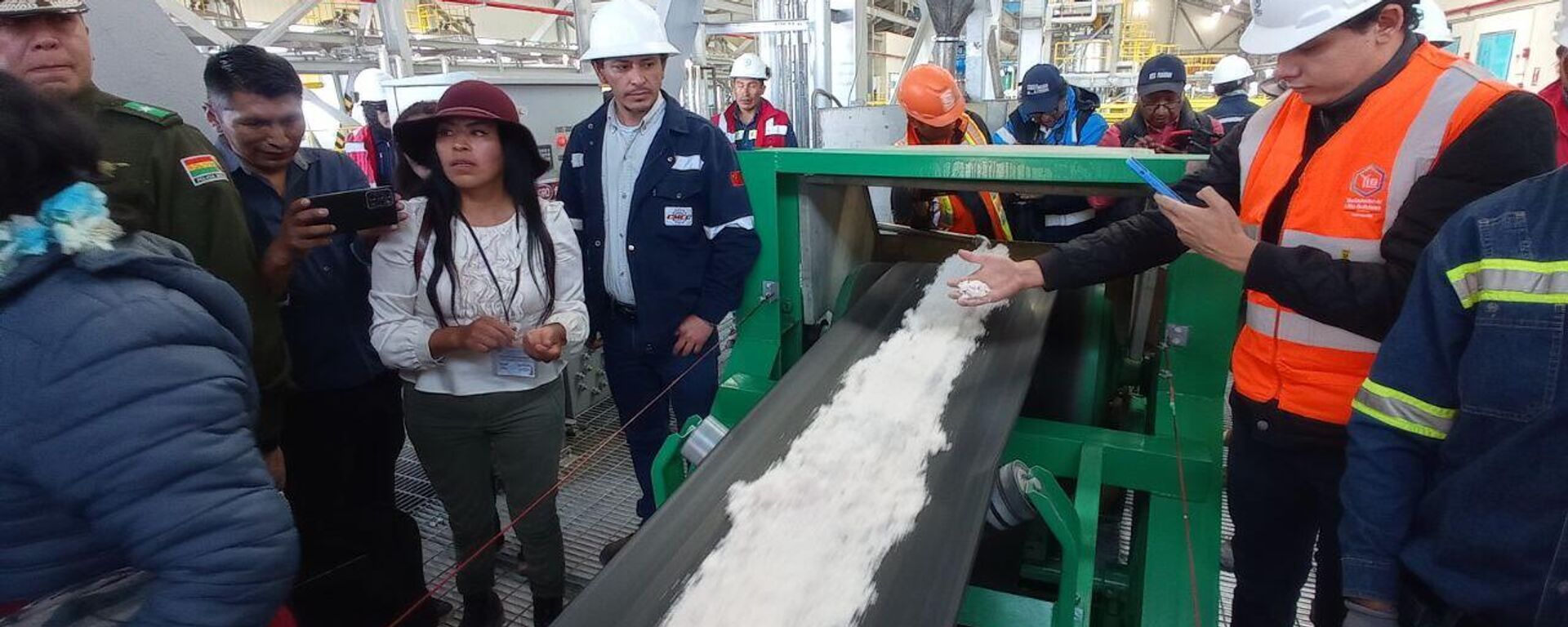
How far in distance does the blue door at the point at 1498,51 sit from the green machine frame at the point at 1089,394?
40.4 feet

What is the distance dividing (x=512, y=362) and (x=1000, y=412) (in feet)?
3.73

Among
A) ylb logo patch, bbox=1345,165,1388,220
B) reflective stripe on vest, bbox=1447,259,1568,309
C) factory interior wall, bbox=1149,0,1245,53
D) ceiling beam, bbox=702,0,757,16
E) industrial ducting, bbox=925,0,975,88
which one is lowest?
reflective stripe on vest, bbox=1447,259,1568,309

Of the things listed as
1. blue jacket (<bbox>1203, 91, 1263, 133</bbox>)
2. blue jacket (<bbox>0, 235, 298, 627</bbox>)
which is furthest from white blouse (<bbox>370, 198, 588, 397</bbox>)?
blue jacket (<bbox>1203, 91, 1263, 133</bbox>)

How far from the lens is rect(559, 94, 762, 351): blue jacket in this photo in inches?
87.9

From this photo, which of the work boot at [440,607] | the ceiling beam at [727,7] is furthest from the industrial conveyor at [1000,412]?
the ceiling beam at [727,7]

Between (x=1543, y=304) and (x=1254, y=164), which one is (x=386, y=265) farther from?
(x=1543, y=304)

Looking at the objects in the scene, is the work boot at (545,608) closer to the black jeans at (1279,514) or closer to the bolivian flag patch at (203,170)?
the bolivian flag patch at (203,170)

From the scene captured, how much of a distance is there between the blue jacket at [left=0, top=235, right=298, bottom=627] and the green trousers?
99 centimetres

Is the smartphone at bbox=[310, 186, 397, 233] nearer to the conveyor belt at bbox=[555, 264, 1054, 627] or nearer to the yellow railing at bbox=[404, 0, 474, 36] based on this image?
the conveyor belt at bbox=[555, 264, 1054, 627]

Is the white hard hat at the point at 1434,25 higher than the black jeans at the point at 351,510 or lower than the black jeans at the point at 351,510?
higher

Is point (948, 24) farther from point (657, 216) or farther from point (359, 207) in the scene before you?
point (359, 207)

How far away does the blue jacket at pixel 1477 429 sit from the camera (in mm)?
939

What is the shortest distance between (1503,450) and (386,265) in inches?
80.5

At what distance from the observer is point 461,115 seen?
5.84 ft
